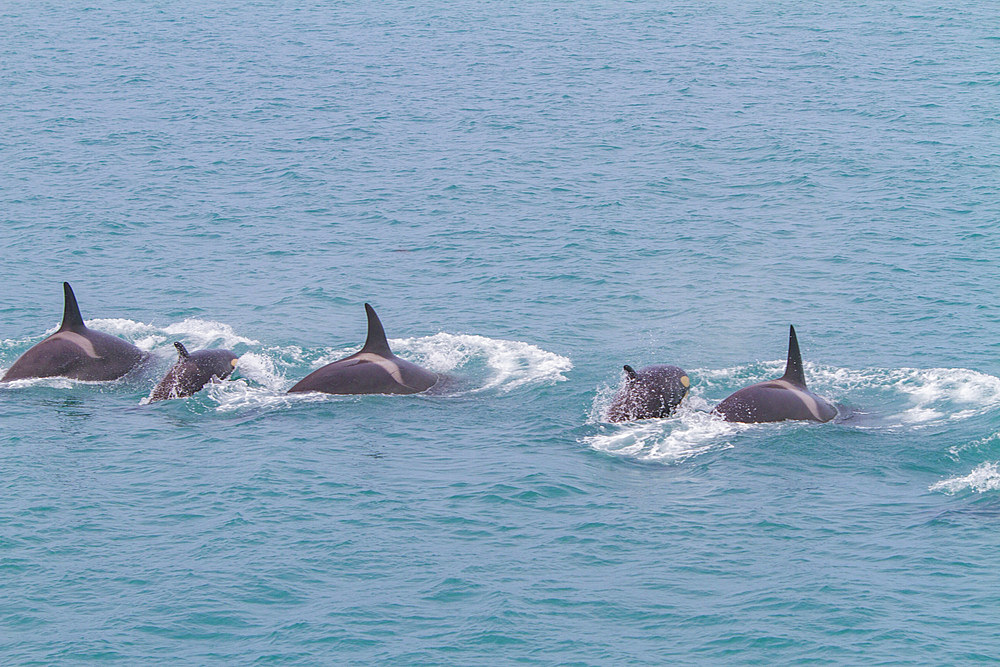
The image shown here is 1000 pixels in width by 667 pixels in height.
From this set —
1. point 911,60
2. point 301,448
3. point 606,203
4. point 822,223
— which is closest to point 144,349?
point 301,448

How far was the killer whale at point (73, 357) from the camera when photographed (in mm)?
32781

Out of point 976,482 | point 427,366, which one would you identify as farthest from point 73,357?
point 976,482

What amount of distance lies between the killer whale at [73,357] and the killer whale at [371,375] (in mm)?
5320

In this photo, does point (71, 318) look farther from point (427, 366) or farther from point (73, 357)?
point (427, 366)

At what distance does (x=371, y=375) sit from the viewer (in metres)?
31.2

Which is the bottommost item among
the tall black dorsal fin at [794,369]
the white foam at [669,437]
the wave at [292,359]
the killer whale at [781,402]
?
the white foam at [669,437]

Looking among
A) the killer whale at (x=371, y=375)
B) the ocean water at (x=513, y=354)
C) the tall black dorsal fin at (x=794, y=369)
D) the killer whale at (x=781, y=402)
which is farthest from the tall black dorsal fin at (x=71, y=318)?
the tall black dorsal fin at (x=794, y=369)

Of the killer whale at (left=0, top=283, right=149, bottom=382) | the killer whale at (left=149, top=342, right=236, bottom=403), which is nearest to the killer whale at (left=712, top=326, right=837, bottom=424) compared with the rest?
the killer whale at (left=149, top=342, right=236, bottom=403)

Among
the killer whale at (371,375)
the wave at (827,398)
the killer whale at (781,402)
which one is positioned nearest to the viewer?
the wave at (827,398)

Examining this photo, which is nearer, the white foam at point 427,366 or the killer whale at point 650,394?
the killer whale at point 650,394

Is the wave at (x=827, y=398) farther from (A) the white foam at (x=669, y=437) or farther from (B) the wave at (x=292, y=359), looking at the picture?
(B) the wave at (x=292, y=359)

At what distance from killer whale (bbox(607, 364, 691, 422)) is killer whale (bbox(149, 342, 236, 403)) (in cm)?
1016

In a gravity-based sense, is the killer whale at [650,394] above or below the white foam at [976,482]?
above

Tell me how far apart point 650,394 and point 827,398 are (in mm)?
4563
